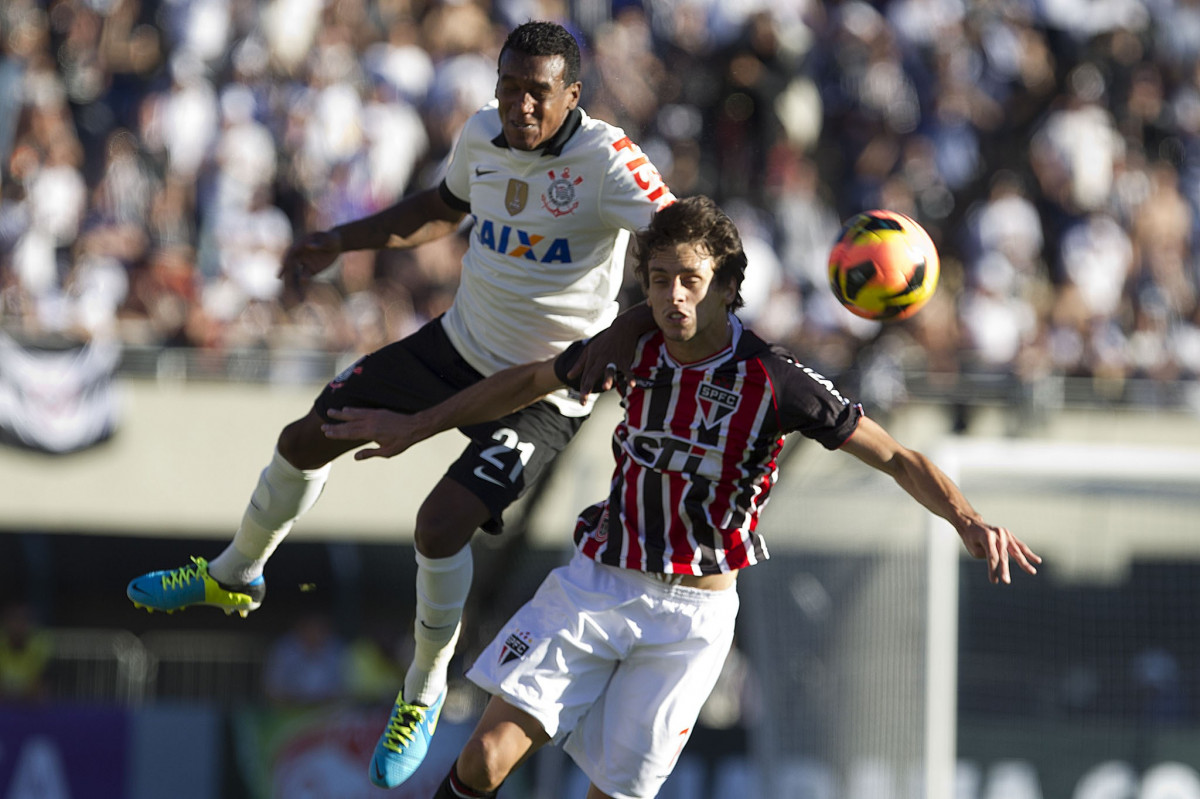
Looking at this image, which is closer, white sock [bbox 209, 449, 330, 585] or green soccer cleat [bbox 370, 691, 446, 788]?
green soccer cleat [bbox 370, 691, 446, 788]

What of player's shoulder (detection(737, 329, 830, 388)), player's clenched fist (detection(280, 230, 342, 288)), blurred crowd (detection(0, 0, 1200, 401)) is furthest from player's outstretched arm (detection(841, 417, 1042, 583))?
blurred crowd (detection(0, 0, 1200, 401))

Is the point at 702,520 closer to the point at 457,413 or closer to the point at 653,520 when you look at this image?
the point at 653,520

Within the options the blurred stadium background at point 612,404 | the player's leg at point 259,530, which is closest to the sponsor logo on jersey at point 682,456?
the player's leg at point 259,530

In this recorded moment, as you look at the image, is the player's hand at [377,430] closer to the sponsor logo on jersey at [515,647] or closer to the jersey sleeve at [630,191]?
the sponsor logo on jersey at [515,647]

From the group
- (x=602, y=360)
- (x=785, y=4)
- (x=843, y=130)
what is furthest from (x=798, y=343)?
(x=602, y=360)

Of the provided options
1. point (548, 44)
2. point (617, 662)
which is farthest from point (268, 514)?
point (548, 44)

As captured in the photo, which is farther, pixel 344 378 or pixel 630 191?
pixel 344 378

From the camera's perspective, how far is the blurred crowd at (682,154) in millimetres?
13344

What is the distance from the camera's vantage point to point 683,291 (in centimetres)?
550

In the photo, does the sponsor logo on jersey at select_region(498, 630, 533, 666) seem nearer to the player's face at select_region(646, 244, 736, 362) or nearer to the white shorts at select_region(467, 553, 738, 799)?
the white shorts at select_region(467, 553, 738, 799)

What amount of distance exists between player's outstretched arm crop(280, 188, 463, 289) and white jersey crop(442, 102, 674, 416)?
0.19m

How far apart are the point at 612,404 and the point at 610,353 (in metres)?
7.78

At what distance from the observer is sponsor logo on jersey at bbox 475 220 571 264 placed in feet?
20.6

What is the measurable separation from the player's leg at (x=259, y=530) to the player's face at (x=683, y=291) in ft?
4.91
